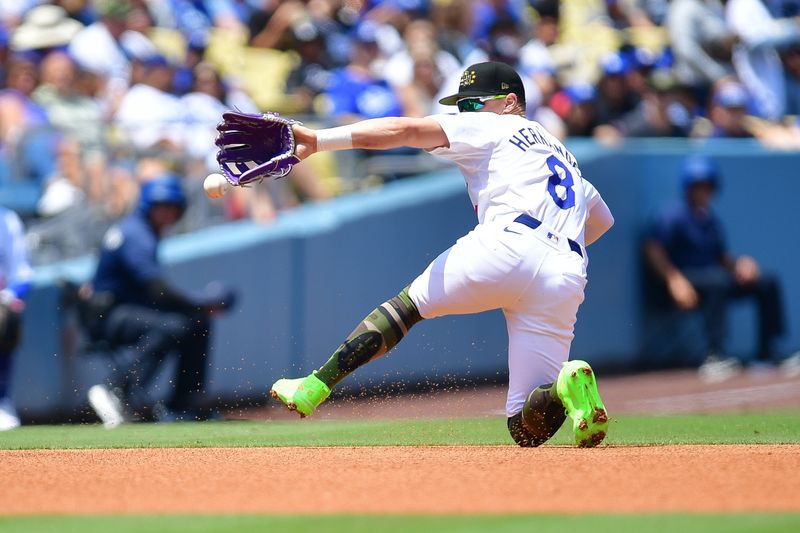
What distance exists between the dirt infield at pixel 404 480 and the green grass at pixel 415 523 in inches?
5.6

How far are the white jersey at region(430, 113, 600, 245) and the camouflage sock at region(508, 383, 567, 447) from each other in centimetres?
80

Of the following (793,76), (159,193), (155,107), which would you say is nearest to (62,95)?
(155,107)

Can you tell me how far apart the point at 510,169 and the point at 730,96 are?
8.88 m

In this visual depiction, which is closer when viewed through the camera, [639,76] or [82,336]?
[82,336]

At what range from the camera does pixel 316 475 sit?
5719mm

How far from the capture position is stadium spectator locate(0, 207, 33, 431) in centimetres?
964

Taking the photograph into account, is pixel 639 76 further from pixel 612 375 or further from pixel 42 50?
pixel 42 50

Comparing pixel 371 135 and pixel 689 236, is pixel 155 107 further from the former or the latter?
pixel 371 135

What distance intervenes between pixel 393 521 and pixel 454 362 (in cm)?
741

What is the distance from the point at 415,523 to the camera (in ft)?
14.8

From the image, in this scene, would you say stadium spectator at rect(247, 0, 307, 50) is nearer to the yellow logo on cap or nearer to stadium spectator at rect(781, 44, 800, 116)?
stadium spectator at rect(781, 44, 800, 116)

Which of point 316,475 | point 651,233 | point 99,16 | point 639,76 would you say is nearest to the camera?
point 316,475

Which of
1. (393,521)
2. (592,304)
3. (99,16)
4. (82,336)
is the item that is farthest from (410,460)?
(99,16)

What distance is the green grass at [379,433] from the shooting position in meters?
7.39
